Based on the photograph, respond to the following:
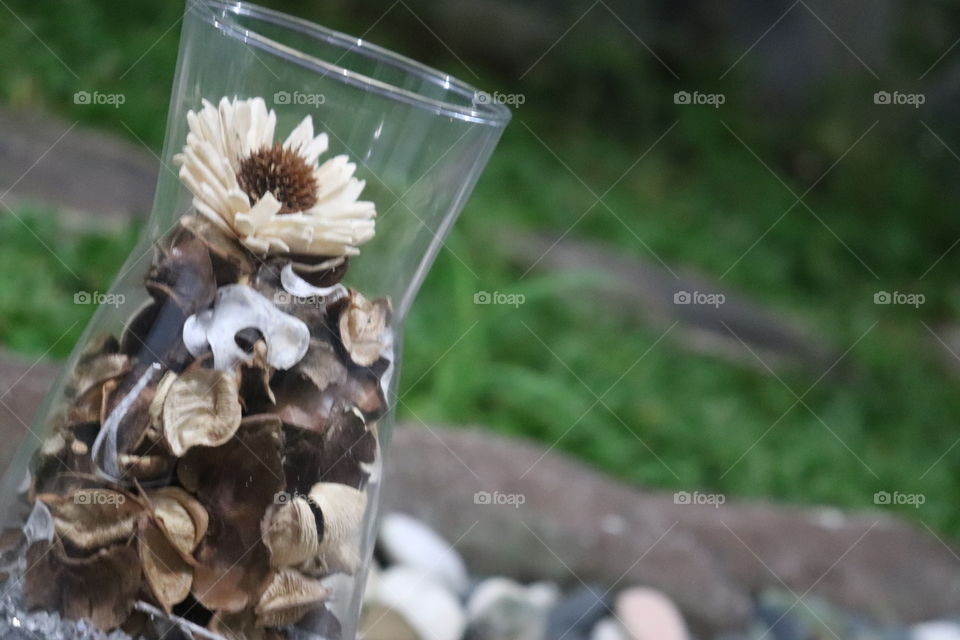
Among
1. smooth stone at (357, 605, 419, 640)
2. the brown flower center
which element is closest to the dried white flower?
the brown flower center

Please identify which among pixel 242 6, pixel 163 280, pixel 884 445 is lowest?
pixel 884 445

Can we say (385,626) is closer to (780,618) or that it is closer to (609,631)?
(609,631)

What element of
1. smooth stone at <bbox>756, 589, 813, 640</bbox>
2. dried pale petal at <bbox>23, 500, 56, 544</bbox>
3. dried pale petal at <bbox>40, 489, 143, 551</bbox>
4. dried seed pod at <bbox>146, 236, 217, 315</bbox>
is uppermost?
dried seed pod at <bbox>146, 236, 217, 315</bbox>

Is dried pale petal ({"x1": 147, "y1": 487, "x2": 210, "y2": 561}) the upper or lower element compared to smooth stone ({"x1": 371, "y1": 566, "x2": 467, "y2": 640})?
upper

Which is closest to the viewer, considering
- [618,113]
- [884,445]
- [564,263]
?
[884,445]

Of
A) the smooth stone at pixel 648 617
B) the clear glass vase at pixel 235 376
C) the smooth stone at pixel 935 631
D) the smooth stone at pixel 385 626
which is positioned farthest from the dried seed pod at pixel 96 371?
the smooth stone at pixel 935 631

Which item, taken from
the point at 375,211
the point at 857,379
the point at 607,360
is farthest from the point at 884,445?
the point at 375,211

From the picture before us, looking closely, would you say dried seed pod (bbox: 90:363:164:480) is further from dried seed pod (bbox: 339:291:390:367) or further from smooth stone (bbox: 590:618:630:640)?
smooth stone (bbox: 590:618:630:640)

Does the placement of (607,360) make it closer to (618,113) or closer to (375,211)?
(375,211)

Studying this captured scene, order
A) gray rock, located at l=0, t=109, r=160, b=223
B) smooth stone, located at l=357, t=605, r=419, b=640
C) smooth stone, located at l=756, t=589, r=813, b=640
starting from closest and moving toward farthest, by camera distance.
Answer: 1. smooth stone, located at l=357, t=605, r=419, b=640
2. smooth stone, located at l=756, t=589, r=813, b=640
3. gray rock, located at l=0, t=109, r=160, b=223
